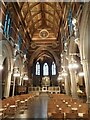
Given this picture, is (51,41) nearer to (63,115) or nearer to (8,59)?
(8,59)

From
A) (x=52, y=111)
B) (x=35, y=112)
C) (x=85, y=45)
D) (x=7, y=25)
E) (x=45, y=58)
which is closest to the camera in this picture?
(x=52, y=111)

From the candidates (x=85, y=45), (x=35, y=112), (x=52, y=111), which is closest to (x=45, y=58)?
(x=85, y=45)

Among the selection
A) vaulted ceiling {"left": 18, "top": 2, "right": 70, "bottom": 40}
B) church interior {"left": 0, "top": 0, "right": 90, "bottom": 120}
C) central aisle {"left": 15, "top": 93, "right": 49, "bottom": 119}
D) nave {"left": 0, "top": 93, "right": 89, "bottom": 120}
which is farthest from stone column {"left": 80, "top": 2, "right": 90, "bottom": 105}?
vaulted ceiling {"left": 18, "top": 2, "right": 70, "bottom": 40}

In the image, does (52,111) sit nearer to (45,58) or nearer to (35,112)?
(35,112)

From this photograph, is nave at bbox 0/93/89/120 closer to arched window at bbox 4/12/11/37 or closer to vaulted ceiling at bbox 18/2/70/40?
arched window at bbox 4/12/11/37

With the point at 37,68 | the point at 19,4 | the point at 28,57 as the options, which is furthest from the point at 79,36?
the point at 37,68

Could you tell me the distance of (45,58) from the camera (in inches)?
1665

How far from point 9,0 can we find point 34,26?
14909 millimetres

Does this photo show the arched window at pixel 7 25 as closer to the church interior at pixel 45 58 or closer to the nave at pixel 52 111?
the church interior at pixel 45 58

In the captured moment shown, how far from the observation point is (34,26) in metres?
32.6

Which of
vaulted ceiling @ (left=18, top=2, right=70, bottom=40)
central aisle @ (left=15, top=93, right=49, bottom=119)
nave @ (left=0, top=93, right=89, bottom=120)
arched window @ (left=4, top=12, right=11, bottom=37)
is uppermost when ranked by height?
vaulted ceiling @ (left=18, top=2, right=70, bottom=40)

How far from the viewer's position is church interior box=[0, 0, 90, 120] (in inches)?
334

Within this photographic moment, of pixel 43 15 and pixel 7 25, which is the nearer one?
pixel 7 25

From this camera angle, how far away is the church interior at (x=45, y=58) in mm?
8486
